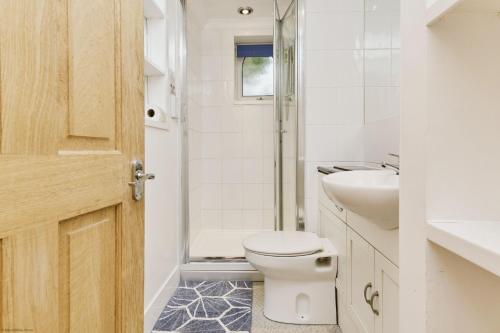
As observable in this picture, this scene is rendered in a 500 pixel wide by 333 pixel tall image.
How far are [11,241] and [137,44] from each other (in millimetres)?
618

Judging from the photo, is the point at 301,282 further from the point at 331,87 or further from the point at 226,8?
the point at 226,8

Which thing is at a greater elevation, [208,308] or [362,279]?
[362,279]

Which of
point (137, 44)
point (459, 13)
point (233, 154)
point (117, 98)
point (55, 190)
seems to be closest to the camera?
point (459, 13)

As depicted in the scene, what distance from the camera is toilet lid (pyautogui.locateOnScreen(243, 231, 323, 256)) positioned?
1.63 metres

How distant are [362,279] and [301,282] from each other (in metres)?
0.50

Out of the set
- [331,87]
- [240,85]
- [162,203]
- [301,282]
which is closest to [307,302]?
[301,282]

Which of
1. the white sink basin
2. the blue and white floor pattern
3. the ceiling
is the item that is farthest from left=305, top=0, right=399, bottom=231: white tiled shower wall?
the white sink basin

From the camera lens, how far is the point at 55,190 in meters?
0.57

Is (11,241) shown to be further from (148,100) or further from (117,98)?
(148,100)

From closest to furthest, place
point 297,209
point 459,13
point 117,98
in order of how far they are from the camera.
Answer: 1. point 459,13
2. point 117,98
3. point 297,209

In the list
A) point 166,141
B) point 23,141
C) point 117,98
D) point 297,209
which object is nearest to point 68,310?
point 23,141

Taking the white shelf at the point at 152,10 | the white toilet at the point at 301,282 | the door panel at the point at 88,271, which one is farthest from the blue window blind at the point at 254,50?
the door panel at the point at 88,271

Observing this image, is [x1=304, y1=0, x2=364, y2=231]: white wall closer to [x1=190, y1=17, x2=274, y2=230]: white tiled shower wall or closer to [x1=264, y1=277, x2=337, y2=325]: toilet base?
[x1=264, y1=277, x2=337, y2=325]: toilet base

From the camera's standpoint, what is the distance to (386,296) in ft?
3.29
